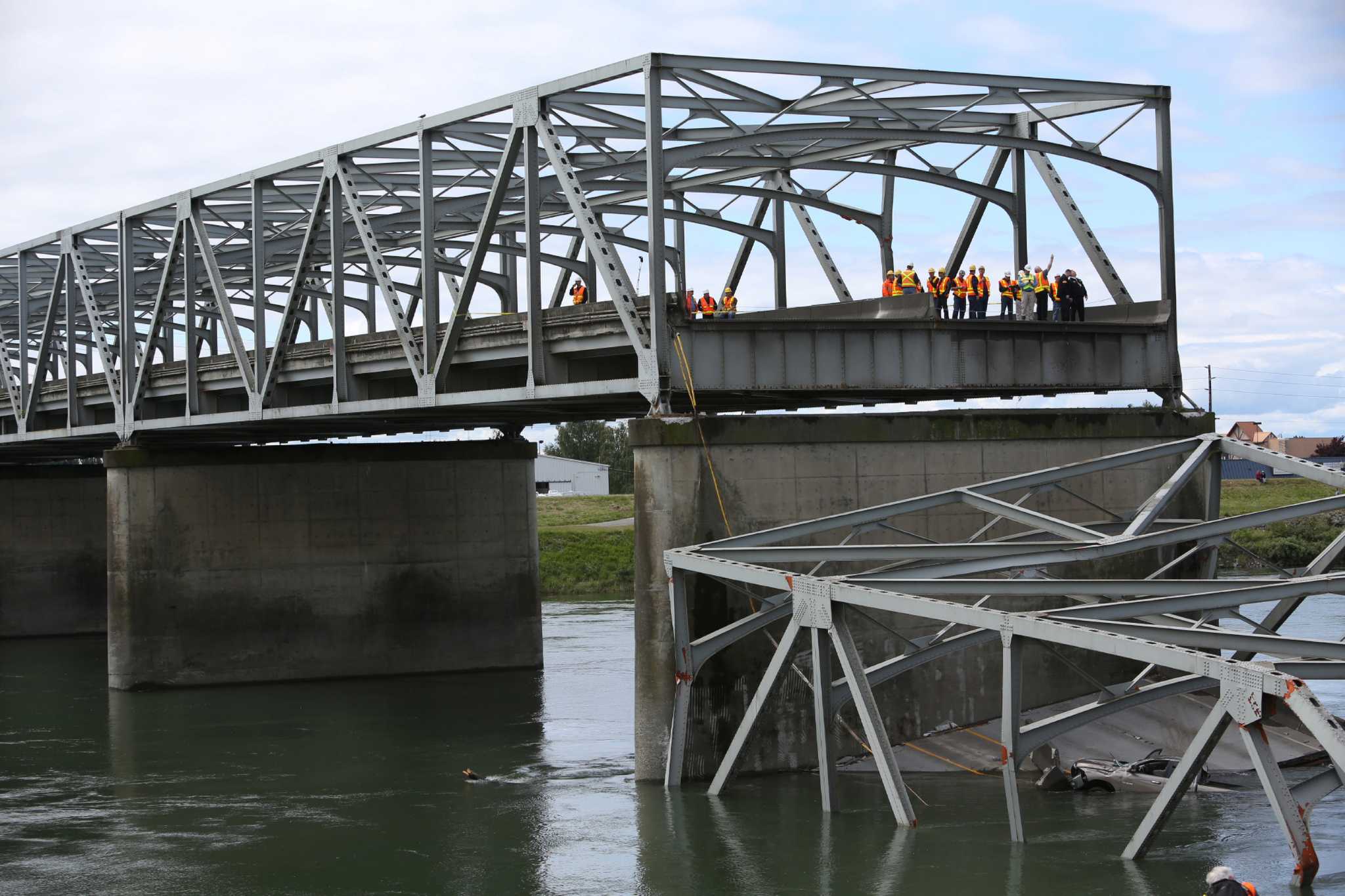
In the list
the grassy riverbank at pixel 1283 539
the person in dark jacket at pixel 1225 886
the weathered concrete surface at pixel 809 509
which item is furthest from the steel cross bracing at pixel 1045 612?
the grassy riverbank at pixel 1283 539

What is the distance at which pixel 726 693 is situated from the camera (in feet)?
96.4

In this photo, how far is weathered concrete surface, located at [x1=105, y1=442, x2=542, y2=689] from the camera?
4841cm

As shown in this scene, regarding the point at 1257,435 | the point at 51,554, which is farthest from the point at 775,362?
the point at 1257,435

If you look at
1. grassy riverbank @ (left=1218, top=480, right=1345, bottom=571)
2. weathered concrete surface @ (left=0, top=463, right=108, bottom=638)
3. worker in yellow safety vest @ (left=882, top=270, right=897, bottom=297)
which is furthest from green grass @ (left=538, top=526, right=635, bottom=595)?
worker in yellow safety vest @ (left=882, top=270, right=897, bottom=297)

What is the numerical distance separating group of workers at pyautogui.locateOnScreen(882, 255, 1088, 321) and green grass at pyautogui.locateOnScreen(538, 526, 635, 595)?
47.1m

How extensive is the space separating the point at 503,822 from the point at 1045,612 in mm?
10378

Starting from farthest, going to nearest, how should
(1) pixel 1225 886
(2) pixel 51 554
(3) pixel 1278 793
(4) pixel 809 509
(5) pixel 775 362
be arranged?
(2) pixel 51 554 < (5) pixel 775 362 < (4) pixel 809 509 < (3) pixel 1278 793 < (1) pixel 1225 886

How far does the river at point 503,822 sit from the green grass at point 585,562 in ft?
135

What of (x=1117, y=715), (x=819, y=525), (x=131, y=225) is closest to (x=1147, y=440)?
(x=1117, y=715)

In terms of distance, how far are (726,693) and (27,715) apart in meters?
24.2

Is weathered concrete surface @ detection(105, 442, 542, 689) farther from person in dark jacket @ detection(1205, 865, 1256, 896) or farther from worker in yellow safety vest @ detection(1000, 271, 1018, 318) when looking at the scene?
person in dark jacket @ detection(1205, 865, 1256, 896)

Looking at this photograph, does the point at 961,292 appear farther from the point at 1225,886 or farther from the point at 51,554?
the point at 51,554

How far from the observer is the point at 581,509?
108312mm

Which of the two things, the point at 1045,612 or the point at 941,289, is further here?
the point at 941,289
